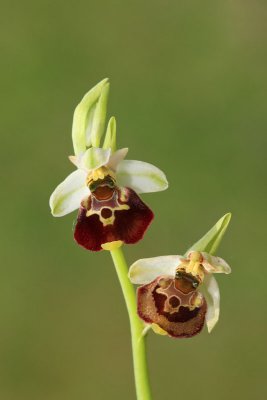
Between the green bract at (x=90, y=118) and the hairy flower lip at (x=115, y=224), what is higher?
the green bract at (x=90, y=118)

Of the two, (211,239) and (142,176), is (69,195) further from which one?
(211,239)

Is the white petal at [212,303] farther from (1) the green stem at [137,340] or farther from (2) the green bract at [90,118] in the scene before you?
(2) the green bract at [90,118]

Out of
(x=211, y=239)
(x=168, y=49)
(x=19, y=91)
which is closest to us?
(x=211, y=239)

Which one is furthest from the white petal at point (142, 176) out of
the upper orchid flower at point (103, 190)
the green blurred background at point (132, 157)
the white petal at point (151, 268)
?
the green blurred background at point (132, 157)

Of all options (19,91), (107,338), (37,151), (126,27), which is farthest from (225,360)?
(126,27)

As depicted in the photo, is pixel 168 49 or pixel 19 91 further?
pixel 168 49

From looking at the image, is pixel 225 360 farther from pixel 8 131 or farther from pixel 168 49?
pixel 168 49
